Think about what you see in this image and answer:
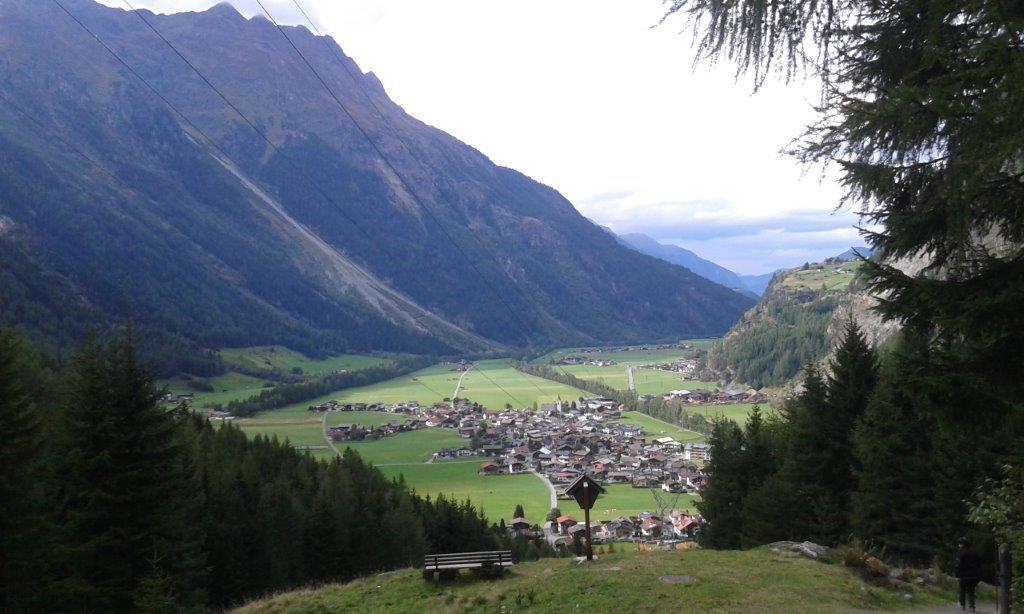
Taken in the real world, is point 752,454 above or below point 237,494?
above

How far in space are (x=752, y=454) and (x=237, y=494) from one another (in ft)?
88.4

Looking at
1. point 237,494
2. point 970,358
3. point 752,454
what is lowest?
point 237,494

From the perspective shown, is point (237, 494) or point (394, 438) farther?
point (394, 438)

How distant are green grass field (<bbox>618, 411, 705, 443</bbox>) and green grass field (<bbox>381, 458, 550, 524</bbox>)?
28.4 m

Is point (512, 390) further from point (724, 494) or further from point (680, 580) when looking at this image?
point (680, 580)

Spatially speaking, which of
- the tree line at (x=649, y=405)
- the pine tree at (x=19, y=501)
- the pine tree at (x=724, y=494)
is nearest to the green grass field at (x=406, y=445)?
the tree line at (x=649, y=405)

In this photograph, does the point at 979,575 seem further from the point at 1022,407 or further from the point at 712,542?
the point at 712,542

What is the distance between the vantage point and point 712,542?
105 ft

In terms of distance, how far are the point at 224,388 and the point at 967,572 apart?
142760 mm

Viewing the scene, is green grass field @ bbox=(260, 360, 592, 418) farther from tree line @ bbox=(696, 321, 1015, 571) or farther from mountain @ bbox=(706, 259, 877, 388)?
tree line @ bbox=(696, 321, 1015, 571)

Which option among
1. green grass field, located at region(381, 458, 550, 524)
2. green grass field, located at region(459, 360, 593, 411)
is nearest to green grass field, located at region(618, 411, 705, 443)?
green grass field, located at region(459, 360, 593, 411)

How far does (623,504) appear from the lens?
6600 cm

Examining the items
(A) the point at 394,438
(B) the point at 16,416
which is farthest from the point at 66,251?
(B) the point at 16,416

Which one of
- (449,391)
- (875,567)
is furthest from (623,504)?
(449,391)
